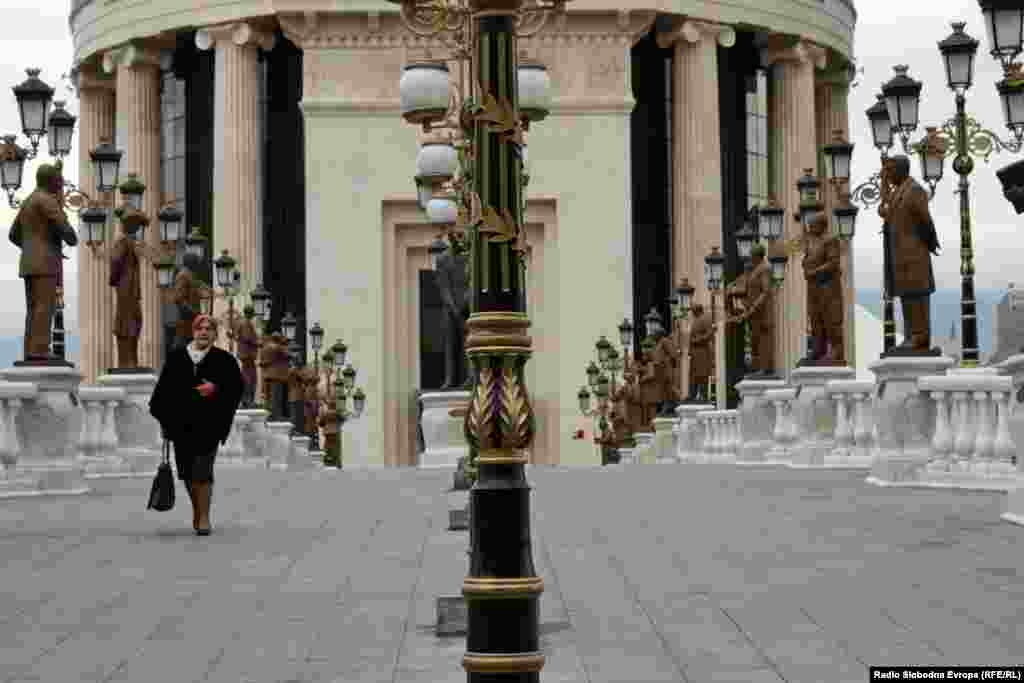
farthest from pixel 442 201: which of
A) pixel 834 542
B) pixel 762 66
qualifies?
pixel 762 66

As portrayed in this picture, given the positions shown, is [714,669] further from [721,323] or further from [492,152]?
[721,323]

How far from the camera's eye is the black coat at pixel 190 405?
56.8 ft

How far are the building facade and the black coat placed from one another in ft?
189

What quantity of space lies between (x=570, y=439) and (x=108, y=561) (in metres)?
61.7

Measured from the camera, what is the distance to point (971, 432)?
870 inches

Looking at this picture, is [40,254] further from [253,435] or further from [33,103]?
[253,435]

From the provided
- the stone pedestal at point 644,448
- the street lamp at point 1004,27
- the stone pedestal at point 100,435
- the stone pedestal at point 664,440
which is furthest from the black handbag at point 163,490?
the stone pedestal at point 644,448

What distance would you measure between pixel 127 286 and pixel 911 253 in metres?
15.6

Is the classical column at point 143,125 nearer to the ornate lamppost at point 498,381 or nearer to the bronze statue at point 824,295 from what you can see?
the bronze statue at point 824,295

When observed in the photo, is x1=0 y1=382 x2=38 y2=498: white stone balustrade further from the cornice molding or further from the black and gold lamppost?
the cornice molding

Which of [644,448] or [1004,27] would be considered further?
[644,448]

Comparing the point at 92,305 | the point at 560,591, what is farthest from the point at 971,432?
the point at 92,305

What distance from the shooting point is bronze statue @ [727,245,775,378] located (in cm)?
3944

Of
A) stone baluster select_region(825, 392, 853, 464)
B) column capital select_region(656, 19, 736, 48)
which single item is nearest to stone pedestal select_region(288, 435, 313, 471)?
stone baluster select_region(825, 392, 853, 464)
